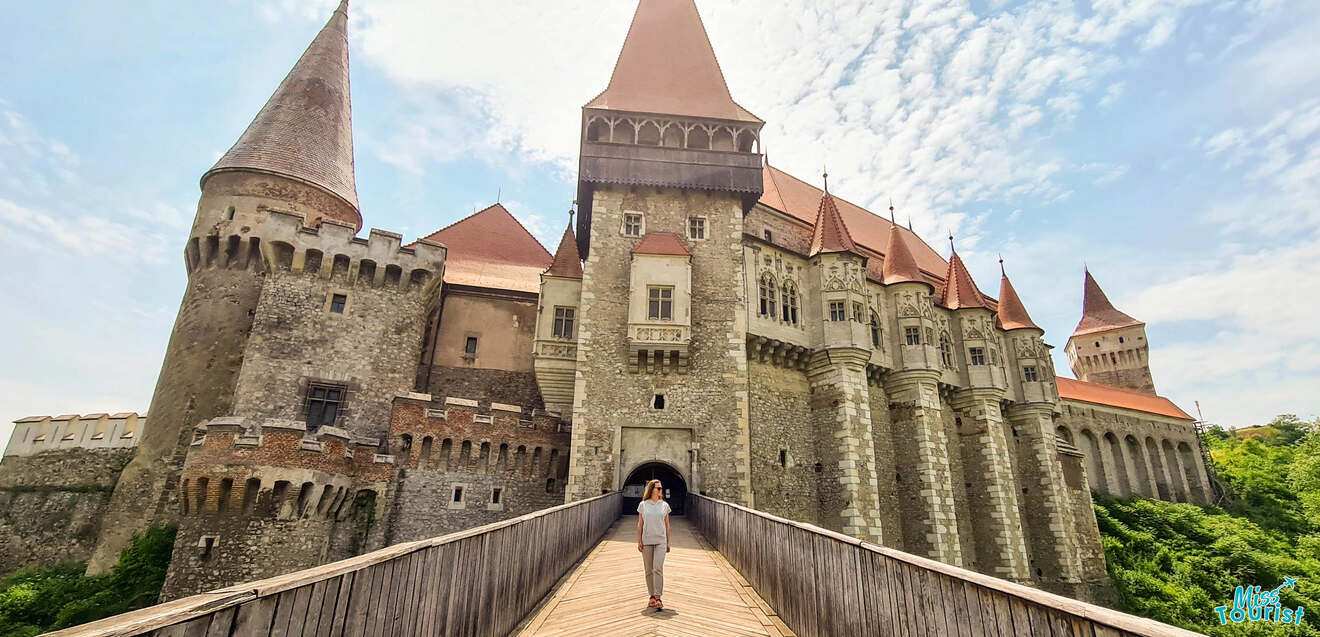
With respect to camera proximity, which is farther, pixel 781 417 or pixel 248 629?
pixel 781 417

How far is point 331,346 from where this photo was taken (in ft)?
59.8

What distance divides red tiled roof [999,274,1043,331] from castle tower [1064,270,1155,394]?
23953 millimetres

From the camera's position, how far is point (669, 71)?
22.6 m

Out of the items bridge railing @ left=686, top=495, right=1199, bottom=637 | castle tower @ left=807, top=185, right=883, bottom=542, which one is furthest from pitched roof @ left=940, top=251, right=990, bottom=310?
bridge railing @ left=686, top=495, right=1199, bottom=637

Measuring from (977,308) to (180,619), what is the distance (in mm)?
27903

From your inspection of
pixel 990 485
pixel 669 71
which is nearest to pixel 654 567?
pixel 669 71

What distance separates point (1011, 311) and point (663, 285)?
19.7 metres

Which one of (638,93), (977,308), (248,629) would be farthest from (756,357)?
(248,629)

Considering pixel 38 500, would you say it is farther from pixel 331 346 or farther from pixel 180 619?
pixel 180 619

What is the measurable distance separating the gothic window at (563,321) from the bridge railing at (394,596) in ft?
41.4

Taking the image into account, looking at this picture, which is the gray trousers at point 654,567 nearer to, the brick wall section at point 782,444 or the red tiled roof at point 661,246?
the brick wall section at point 782,444

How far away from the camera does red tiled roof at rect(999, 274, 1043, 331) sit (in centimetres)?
2761

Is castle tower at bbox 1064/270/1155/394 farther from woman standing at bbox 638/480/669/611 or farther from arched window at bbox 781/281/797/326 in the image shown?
woman standing at bbox 638/480/669/611

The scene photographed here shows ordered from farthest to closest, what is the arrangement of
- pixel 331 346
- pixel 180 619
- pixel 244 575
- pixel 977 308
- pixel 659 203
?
pixel 977 308 < pixel 659 203 < pixel 331 346 < pixel 244 575 < pixel 180 619
